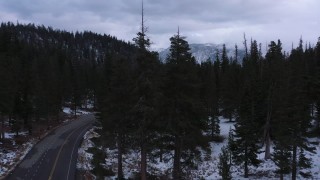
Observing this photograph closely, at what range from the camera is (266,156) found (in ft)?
156

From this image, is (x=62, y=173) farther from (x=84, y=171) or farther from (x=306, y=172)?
(x=306, y=172)

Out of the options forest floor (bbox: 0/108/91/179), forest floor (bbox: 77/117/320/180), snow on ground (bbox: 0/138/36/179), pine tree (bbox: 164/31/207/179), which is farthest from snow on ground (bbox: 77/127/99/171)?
pine tree (bbox: 164/31/207/179)

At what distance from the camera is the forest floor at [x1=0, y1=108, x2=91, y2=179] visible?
41906 mm

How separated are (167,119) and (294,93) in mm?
14668

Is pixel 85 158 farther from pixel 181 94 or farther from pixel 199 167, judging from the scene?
pixel 181 94

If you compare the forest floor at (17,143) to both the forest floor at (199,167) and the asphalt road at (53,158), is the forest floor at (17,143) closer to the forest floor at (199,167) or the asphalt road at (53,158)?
the asphalt road at (53,158)

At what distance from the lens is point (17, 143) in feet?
172

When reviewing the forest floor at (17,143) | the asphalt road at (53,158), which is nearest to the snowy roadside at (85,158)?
the asphalt road at (53,158)

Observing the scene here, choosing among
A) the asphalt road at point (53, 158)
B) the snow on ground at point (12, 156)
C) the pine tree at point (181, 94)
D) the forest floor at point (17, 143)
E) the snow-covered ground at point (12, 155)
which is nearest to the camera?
the pine tree at point (181, 94)

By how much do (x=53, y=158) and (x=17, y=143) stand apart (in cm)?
962

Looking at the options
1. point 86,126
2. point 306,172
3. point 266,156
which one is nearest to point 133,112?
point 306,172

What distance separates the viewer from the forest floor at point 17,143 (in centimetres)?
4191

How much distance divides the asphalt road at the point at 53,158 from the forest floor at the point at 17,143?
2.42ft

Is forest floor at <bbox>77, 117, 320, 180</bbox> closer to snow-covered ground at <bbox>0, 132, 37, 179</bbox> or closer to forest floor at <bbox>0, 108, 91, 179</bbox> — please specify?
snow-covered ground at <bbox>0, 132, 37, 179</bbox>
